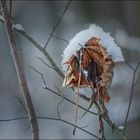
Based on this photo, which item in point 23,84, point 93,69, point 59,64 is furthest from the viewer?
point 59,64

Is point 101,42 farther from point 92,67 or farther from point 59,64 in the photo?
point 59,64

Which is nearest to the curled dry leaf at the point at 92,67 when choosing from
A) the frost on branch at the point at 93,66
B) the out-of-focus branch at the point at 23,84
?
the frost on branch at the point at 93,66

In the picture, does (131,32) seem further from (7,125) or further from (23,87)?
(23,87)

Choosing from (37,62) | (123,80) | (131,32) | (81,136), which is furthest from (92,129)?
(37,62)

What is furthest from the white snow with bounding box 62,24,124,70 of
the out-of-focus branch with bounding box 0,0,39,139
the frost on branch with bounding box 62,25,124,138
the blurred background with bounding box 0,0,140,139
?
the blurred background with bounding box 0,0,140,139

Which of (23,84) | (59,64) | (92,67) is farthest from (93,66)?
(59,64)
